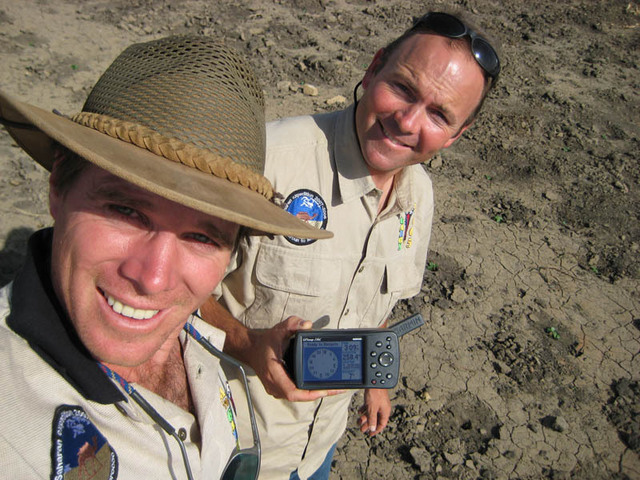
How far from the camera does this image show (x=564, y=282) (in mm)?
4586

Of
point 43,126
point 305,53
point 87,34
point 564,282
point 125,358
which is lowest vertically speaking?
point 564,282

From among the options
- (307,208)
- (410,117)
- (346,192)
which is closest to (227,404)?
(307,208)

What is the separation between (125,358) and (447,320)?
10.7ft

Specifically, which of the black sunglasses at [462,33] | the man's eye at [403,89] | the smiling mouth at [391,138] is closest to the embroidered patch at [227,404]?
the smiling mouth at [391,138]

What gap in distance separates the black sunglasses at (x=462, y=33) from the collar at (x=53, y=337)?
1.75 m

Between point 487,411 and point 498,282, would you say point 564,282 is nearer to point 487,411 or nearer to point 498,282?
point 498,282

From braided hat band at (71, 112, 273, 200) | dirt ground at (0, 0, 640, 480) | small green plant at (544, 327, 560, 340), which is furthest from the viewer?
small green plant at (544, 327, 560, 340)

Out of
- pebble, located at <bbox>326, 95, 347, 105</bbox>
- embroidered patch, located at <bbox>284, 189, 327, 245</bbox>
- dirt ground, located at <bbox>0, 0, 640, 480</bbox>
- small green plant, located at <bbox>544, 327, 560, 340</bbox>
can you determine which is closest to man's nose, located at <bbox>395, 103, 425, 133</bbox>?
embroidered patch, located at <bbox>284, 189, 327, 245</bbox>

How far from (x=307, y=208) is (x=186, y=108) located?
2.99ft

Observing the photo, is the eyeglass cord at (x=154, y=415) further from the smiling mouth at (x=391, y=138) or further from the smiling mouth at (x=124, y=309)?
the smiling mouth at (x=391, y=138)

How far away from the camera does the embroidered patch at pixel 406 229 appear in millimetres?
2301

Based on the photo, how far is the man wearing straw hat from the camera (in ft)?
3.55

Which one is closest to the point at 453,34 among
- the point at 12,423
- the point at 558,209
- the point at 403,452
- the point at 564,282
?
the point at 12,423

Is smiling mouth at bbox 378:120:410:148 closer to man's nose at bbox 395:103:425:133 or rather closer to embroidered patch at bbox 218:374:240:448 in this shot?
man's nose at bbox 395:103:425:133
